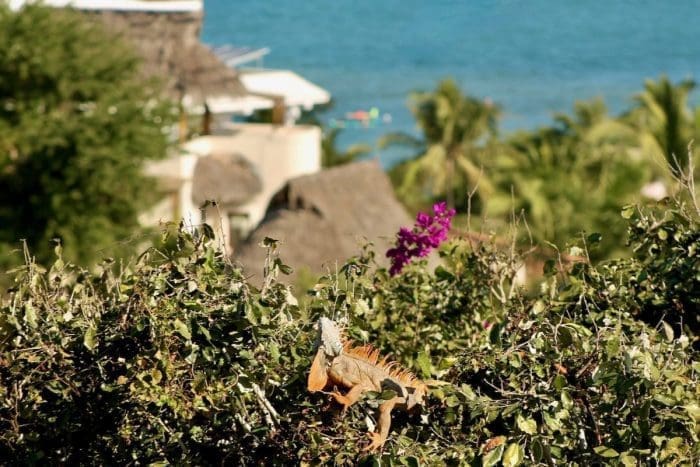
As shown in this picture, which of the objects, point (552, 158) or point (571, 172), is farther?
point (552, 158)

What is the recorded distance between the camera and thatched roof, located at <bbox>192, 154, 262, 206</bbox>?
2605 centimetres

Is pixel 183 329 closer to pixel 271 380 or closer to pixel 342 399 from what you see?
pixel 271 380

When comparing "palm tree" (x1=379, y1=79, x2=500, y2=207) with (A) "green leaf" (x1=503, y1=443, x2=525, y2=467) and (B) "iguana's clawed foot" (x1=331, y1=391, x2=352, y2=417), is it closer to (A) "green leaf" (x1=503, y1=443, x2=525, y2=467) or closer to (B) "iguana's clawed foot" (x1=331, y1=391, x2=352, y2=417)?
(B) "iguana's clawed foot" (x1=331, y1=391, x2=352, y2=417)

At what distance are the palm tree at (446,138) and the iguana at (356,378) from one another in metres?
37.4

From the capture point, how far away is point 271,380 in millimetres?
3434

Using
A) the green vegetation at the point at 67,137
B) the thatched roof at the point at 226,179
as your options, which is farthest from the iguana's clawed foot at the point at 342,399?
the thatched roof at the point at 226,179


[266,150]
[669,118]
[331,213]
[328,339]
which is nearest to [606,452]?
[328,339]

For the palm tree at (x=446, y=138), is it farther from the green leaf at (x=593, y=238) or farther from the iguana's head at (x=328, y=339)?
the iguana's head at (x=328, y=339)

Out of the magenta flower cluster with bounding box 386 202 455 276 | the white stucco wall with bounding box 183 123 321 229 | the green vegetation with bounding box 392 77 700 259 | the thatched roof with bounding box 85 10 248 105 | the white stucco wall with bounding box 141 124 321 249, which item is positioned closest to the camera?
the magenta flower cluster with bounding box 386 202 455 276

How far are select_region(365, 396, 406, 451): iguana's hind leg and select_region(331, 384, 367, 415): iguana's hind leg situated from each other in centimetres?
7

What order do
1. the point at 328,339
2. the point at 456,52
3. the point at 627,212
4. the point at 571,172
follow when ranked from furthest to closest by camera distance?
the point at 456,52 < the point at 571,172 < the point at 627,212 < the point at 328,339

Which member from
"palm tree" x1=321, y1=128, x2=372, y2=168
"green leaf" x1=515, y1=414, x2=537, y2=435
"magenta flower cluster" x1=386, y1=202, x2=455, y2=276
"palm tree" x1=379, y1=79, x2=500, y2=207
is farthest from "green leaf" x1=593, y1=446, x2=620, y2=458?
"palm tree" x1=379, y1=79, x2=500, y2=207

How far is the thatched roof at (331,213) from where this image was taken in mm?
17562

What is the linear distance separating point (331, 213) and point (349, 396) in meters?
15.5
